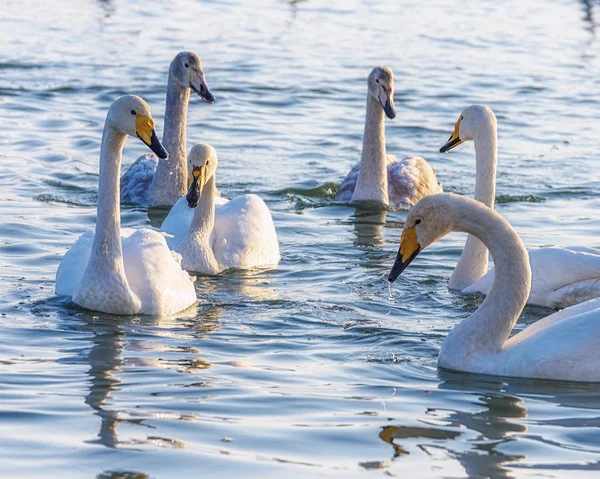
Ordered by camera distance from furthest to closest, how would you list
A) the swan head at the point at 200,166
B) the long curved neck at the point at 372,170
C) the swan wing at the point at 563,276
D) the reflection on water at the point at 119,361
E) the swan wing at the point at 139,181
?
the swan wing at the point at 139,181 < the long curved neck at the point at 372,170 < the swan head at the point at 200,166 < the swan wing at the point at 563,276 < the reflection on water at the point at 119,361

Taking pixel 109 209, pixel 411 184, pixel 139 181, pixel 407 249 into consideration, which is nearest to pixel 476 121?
pixel 407 249

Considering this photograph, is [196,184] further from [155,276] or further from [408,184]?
[408,184]

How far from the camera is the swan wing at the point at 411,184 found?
13.5 metres

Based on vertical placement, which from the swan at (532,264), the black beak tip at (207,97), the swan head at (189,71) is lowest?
the swan at (532,264)

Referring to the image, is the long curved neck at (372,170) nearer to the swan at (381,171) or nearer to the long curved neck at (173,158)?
the swan at (381,171)

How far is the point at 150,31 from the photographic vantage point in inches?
1001

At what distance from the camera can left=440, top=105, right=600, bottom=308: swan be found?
9086mm

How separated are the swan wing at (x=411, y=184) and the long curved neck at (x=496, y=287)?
5.91 m

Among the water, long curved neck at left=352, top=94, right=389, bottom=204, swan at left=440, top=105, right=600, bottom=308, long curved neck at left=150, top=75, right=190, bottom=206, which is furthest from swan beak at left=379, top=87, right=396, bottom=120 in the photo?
swan at left=440, top=105, right=600, bottom=308

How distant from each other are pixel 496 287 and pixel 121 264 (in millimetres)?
2631

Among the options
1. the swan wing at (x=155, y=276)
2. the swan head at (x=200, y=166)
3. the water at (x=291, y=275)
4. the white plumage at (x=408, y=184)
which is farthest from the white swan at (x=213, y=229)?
the white plumage at (x=408, y=184)

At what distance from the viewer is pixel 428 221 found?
7418 millimetres

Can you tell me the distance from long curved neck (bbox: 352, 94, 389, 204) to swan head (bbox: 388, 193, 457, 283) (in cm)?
560

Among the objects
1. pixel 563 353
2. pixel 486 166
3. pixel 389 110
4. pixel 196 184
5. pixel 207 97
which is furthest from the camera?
pixel 389 110
